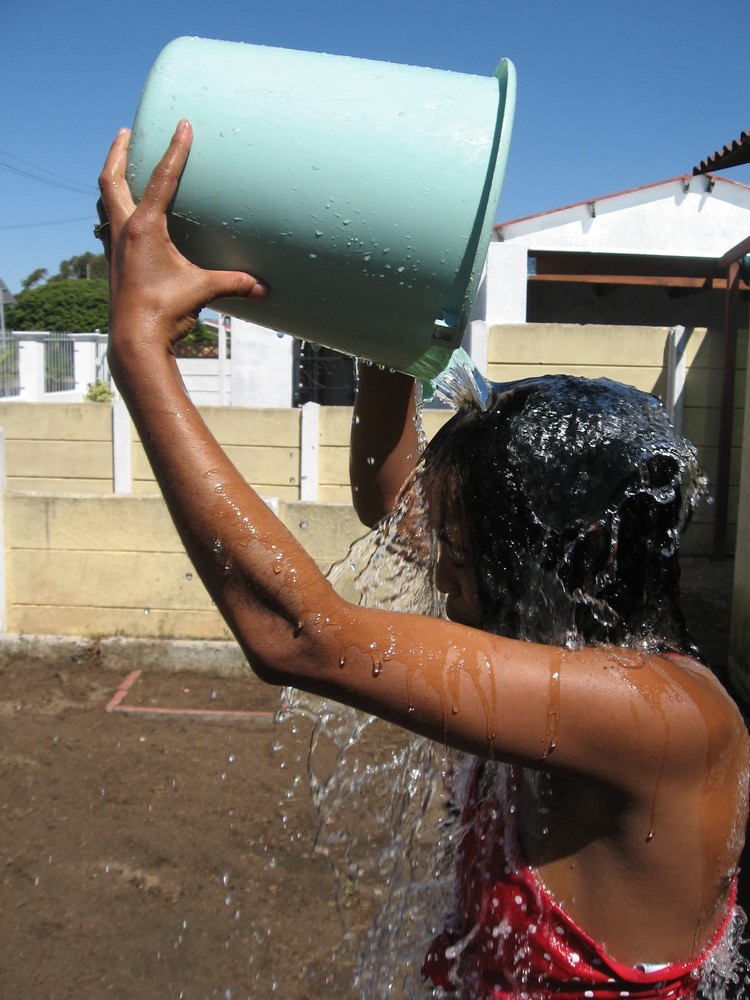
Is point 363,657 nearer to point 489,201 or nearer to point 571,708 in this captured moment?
point 571,708

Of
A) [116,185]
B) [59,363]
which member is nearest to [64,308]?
[59,363]

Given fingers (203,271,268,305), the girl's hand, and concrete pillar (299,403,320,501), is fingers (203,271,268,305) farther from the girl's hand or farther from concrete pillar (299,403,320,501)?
concrete pillar (299,403,320,501)

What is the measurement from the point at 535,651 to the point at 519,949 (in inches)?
19.8

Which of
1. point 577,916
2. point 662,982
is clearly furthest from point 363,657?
point 662,982

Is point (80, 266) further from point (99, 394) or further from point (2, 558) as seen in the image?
point (2, 558)

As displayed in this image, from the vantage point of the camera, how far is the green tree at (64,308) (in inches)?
1452

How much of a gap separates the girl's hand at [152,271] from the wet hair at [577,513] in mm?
514

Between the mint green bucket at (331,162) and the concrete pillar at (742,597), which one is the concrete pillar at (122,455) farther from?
the mint green bucket at (331,162)

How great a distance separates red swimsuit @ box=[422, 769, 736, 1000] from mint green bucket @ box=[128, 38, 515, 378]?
0.92 m

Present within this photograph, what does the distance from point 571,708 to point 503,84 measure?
36.8 inches

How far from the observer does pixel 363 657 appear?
1.14m

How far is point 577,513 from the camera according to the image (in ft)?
4.26

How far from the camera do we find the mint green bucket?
4.20 ft

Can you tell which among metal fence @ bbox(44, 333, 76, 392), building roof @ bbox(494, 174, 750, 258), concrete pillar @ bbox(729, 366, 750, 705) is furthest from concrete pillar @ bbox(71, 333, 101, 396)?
concrete pillar @ bbox(729, 366, 750, 705)
